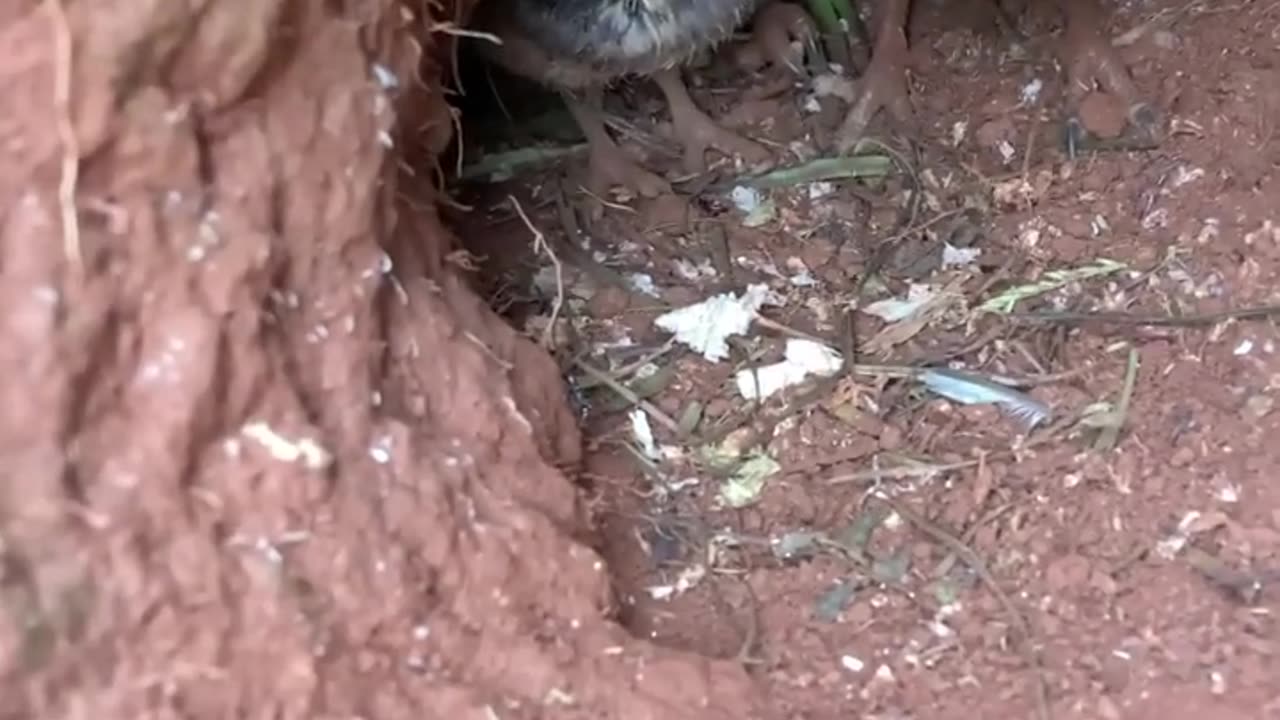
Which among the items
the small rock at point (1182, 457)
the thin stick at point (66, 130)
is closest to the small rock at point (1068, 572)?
the small rock at point (1182, 457)

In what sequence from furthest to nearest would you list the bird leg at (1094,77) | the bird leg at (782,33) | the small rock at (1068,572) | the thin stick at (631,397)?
the bird leg at (782,33), the bird leg at (1094,77), the thin stick at (631,397), the small rock at (1068,572)

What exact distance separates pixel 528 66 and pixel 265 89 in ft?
4.65

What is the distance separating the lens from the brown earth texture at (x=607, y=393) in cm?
151

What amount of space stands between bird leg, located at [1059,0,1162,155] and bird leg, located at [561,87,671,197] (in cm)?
79

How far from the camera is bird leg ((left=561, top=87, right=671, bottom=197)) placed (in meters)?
3.07

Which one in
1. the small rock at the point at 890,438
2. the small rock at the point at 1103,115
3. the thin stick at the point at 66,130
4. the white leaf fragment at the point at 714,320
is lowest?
the white leaf fragment at the point at 714,320

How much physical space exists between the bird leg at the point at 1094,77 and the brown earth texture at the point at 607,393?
4 cm

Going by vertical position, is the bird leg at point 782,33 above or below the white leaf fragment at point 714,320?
above

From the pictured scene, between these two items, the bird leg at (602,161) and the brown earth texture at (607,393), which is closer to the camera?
the brown earth texture at (607,393)

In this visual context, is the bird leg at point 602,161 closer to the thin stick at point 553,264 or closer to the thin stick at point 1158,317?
the thin stick at point 553,264

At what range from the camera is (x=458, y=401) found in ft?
6.66

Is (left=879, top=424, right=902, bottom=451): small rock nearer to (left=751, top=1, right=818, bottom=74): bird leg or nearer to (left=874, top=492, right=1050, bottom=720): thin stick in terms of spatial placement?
(left=874, top=492, right=1050, bottom=720): thin stick

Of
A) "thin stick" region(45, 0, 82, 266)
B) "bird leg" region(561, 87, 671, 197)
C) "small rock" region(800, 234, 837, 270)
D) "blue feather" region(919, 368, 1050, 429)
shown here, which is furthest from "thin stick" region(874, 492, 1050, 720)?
"thin stick" region(45, 0, 82, 266)

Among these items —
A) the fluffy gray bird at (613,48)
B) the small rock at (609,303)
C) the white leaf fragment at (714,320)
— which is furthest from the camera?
the fluffy gray bird at (613,48)
